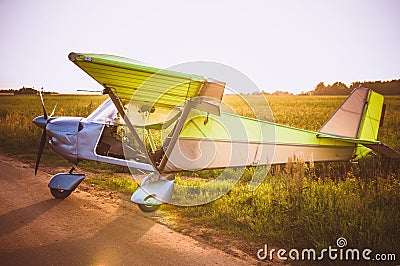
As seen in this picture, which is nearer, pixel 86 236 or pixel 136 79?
pixel 86 236

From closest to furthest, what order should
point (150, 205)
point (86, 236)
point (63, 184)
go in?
point (86, 236) < point (150, 205) < point (63, 184)

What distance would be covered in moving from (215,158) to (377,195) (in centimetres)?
273

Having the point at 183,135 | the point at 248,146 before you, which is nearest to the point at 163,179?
the point at 183,135

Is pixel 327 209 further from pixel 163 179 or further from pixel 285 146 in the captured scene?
pixel 163 179

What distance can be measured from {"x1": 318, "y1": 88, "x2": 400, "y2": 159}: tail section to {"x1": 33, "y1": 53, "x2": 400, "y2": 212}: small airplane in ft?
0.07

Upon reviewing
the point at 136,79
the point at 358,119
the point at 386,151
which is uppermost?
the point at 136,79

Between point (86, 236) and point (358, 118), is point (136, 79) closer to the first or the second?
point (86, 236)

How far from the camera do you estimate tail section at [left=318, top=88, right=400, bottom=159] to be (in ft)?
22.3

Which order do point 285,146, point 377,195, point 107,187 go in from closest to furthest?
1. point 377,195
2. point 285,146
3. point 107,187

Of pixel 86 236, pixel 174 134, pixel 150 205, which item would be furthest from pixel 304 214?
pixel 86 236

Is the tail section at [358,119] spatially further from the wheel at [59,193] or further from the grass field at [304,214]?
the wheel at [59,193]

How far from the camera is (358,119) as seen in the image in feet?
22.6

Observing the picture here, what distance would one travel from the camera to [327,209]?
4801mm

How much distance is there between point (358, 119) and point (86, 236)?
584 centimetres
